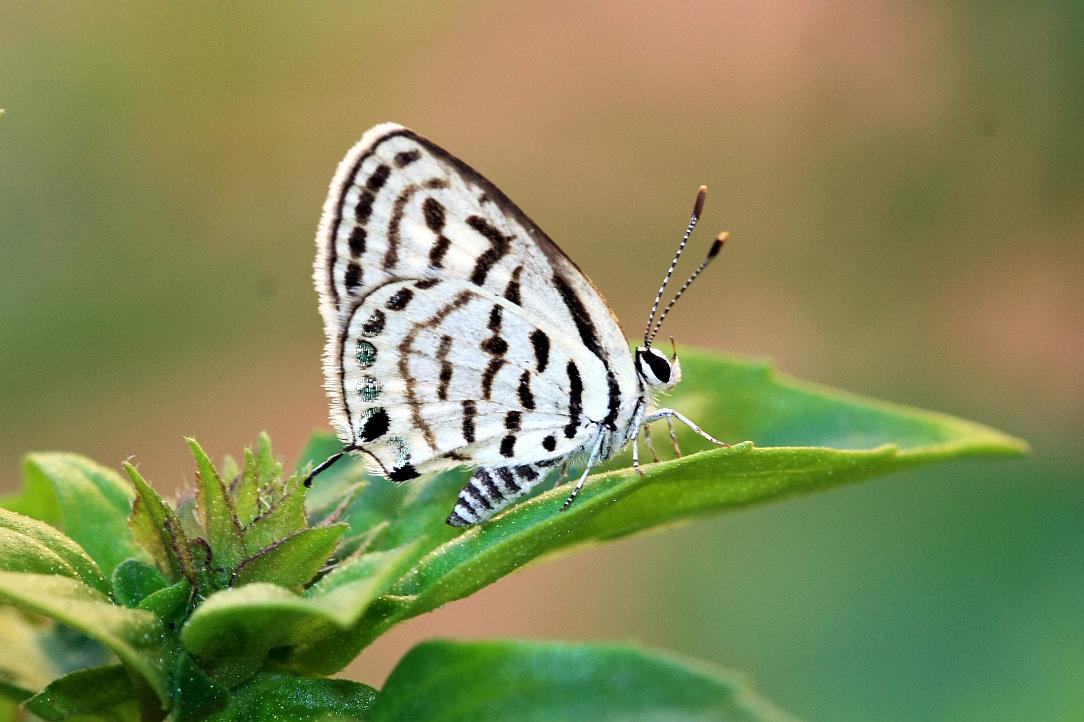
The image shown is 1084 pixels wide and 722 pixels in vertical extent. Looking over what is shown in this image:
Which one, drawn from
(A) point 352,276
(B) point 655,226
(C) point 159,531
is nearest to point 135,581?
(C) point 159,531

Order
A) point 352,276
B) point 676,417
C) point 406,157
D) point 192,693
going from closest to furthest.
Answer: point 192,693
point 406,157
point 352,276
point 676,417

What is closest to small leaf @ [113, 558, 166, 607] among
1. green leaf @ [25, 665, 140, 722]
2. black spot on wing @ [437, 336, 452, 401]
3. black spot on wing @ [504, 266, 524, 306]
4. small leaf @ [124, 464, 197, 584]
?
small leaf @ [124, 464, 197, 584]

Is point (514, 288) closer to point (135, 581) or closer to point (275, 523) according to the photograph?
point (275, 523)

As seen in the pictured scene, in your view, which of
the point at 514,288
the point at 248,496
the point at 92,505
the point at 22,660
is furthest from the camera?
the point at 514,288

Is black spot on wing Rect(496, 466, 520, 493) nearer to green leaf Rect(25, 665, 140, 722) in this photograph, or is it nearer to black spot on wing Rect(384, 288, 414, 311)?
black spot on wing Rect(384, 288, 414, 311)

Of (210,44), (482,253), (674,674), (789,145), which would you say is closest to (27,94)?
(210,44)

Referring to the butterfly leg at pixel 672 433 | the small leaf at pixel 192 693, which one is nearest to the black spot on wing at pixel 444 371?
the butterfly leg at pixel 672 433
